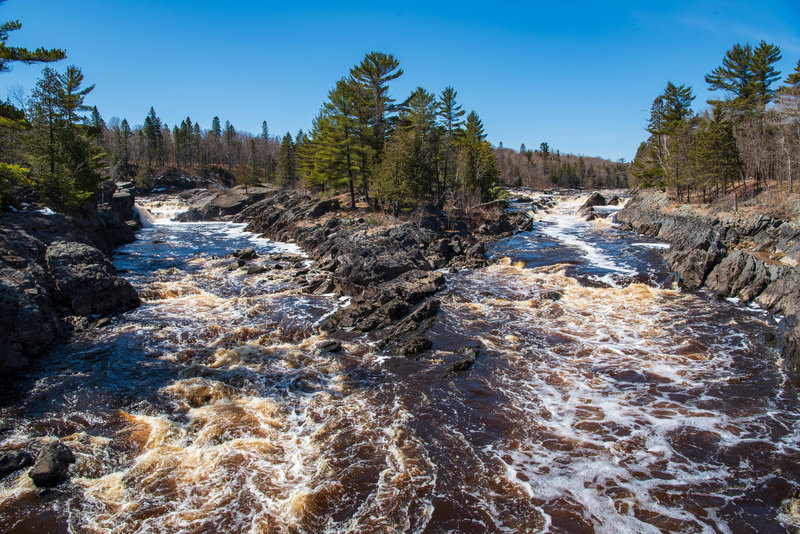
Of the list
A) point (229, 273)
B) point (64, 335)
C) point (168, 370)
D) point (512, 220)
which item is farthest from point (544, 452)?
point (512, 220)

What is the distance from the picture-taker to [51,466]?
8.20 metres

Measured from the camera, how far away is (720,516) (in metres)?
7.45

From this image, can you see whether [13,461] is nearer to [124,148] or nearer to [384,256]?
[384,256]

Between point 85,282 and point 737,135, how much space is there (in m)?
57.6

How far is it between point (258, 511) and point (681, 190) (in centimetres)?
5867

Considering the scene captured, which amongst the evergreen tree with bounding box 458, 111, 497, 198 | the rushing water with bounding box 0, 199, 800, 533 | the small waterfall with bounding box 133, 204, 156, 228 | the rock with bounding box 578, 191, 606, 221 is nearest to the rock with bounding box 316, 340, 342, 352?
the rushing water with bounding box 0, 199, 800, 533

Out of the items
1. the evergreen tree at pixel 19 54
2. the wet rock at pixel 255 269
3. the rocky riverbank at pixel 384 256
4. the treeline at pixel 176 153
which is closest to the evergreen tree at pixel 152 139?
the treeline at pixel 176 153

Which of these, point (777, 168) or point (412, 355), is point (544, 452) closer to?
point (412, 355)

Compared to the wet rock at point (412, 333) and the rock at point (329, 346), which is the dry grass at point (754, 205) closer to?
the wet rock at point (412, 333)

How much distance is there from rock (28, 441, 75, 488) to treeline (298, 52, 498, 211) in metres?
30.1

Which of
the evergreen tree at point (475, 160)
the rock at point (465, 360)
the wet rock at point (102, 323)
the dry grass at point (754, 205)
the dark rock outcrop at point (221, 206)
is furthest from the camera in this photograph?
the dark rock outcrop at point (221, 206)

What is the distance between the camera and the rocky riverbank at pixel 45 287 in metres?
13.4

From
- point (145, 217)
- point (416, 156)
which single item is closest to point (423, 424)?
point (416, 156)

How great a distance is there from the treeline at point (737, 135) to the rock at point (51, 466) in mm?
48560
